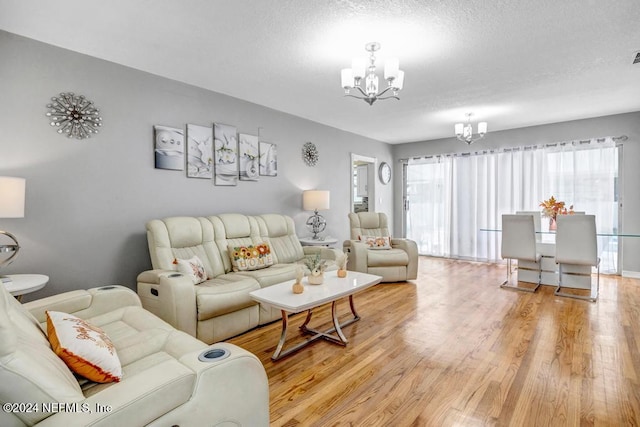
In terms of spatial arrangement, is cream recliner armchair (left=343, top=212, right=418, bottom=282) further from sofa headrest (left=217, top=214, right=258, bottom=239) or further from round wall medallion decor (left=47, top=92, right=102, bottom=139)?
round wall medallion decor (left=47, top=92, right=102, bottom=139)

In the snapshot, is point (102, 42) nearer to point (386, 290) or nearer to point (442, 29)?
point (442, 29)

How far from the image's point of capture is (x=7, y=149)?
97.5 inches

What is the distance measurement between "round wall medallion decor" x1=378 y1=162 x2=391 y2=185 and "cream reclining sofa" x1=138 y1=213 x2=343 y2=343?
3.28 m

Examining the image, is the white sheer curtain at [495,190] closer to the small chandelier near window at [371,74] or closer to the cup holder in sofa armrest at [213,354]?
the small chandelier near window at [371,74]

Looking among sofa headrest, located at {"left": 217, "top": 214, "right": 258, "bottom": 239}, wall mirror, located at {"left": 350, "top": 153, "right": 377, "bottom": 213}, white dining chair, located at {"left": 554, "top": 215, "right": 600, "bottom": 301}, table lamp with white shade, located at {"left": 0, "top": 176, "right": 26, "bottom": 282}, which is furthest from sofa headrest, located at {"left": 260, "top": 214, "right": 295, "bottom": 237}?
white dining chair, located at {"left": 554, "top": 215, "right": 600, "bottom": 301}

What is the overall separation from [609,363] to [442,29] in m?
2.74

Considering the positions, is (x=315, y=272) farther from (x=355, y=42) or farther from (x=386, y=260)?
(x=386, y=260)

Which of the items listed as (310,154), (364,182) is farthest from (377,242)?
(364,182)

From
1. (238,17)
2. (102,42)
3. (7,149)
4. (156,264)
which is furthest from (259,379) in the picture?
(102,42)

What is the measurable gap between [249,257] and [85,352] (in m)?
2.20

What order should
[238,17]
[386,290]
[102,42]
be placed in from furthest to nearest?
[386,290] < [102,42] < [238,17]

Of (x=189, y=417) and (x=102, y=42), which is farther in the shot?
(x=102, y=42)

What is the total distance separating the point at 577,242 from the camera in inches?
152

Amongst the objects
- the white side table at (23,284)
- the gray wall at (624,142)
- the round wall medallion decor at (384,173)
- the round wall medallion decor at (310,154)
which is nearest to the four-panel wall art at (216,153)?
the round wall medallion decor at (310,154)
